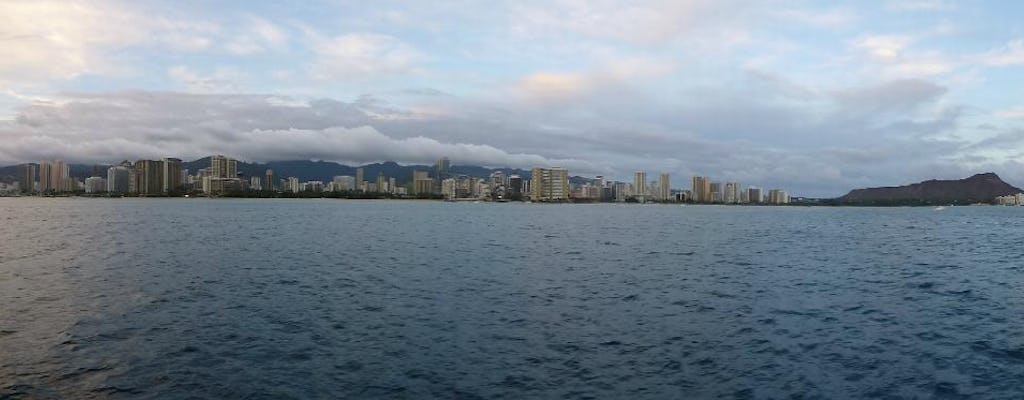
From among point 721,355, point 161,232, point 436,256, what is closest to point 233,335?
point 721,355

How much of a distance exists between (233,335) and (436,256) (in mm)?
36277

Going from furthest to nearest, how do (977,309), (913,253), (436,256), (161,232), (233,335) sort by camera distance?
(161,232)
(913,253)
(436,256)
(977,309)
(233,335)

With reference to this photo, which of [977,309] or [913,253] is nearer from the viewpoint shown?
[977,309]

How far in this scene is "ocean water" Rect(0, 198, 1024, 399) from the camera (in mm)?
22156

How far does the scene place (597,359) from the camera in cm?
2511

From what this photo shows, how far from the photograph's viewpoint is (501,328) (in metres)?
30.7

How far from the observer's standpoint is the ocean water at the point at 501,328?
22.2 meters

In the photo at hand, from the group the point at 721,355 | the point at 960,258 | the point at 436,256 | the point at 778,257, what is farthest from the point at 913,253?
the point at 721,355

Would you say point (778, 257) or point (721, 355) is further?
point (778, 257)

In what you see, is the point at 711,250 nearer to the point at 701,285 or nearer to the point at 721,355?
the point at 701,285

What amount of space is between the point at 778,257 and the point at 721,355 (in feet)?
155

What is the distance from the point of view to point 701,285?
46000mm

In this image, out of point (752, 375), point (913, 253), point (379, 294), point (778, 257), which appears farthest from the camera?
point (913, 253)

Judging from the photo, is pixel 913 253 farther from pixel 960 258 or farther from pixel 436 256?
pixel 436 256
